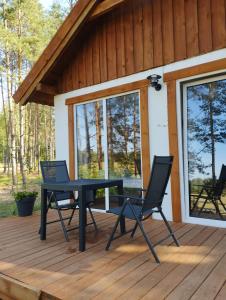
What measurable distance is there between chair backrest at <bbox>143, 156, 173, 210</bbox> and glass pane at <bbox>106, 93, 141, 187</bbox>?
1738 mm

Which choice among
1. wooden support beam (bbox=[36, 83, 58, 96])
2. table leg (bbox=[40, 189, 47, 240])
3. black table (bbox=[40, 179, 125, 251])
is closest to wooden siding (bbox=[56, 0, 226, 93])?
wooden support beam (bbox=[36, 83, 58, 96])

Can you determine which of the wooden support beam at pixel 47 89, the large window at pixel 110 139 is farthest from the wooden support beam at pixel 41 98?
the large window at pixel 110 139

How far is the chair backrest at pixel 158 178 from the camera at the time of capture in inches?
115

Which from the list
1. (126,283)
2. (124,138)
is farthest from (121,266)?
(124,138)

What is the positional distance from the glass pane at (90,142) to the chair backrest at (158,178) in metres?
2.32

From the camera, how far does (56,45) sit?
16.5ft

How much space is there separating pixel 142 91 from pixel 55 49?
6.01 ft

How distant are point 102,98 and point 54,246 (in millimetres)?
2878

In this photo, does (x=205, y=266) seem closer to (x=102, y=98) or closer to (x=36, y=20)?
(x=102, y=98)

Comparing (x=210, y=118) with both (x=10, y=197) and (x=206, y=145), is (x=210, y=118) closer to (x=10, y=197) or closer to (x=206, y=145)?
(x=206, y=145)

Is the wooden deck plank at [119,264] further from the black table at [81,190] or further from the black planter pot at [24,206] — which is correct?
the black planter pot at [24,206]

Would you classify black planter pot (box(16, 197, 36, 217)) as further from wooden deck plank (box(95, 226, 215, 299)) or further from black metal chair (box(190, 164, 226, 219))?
wooden deck plank (box(95, 226, 215, 299))

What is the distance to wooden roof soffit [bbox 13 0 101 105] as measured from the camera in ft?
15.3

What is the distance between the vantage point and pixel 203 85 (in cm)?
416
